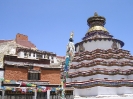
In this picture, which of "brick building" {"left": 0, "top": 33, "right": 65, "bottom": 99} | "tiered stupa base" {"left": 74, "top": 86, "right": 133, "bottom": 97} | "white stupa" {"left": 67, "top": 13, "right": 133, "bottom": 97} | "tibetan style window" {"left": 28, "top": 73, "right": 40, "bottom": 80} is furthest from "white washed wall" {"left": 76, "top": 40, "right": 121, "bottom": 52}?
"tibetan style window" {"left": 28, "top": 73, "right": 40, "bottom": 80}

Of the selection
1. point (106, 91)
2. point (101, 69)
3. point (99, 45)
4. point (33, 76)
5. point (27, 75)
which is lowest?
point (106, 91)

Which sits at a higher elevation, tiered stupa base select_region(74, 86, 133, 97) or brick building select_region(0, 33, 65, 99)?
brick building select_region(0, 33, 65, 99)

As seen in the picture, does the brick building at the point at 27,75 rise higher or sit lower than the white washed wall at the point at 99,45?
lower

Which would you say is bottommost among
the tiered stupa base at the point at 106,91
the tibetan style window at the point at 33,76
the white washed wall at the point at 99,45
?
the tiered stupa base at the point at 106,91

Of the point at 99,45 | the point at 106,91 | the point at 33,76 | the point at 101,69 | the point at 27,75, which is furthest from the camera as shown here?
the point at 99,45

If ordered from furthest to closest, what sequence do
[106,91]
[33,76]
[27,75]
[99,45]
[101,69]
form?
[99,45], [101,69], [106,91], [33,76], [27,75]

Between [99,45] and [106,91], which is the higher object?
[99,45]

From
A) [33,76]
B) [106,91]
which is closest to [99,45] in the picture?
[106,91]

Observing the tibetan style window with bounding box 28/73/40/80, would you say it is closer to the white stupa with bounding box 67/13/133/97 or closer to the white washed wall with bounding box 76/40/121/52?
the white stupa with bounding box 67/13/133/97

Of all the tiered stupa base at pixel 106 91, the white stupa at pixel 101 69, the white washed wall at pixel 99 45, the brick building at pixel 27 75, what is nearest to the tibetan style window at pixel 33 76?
the brick building at pixel 27 75

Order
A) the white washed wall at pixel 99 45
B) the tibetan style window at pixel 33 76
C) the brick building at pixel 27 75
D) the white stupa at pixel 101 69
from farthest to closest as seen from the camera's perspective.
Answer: the white washed wall at pixel 99 45 → the white stupa at pixel 101 69 → the tibetan style window at pixel 33 76 → the brick building at pixel 27 75

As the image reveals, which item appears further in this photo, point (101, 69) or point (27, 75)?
point (101, 69)

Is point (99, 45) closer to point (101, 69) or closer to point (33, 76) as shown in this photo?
point (101, 69)

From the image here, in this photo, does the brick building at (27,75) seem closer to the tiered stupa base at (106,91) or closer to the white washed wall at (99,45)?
the tiered stupa base at (106,91)
